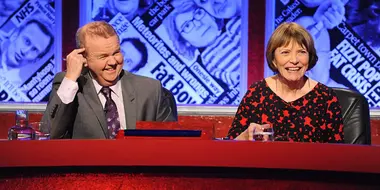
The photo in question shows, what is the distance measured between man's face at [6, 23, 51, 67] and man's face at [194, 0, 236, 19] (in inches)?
42.1

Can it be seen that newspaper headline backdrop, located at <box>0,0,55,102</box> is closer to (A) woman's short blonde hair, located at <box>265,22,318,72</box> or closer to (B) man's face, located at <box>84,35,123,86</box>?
(B) man's face, located at <box>84,35,123,86</box>

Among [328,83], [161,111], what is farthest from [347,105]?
[328,83]

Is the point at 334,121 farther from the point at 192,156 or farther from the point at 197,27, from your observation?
the point at 197,27

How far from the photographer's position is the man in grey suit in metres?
2.62

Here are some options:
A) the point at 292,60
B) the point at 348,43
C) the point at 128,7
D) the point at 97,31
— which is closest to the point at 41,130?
the point at 97,31

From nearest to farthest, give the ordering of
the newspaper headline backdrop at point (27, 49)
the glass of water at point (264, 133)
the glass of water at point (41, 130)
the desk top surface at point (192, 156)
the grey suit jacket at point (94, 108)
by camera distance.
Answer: the desk top surface at point (192, 156) → the glass of water at point (264, 133) → the glass of water at point (41, 130) → the grey suit jacket at point (94, 108) → the newspaper headline backdrop at point (27, 49)

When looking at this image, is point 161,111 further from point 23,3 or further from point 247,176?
point 23,3

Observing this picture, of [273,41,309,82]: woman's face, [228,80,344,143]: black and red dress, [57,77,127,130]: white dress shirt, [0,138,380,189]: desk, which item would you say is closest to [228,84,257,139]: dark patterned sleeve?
[228,80,344,143]: black and red dress

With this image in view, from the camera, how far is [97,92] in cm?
272

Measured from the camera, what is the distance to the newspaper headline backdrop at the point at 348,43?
4.30 meters

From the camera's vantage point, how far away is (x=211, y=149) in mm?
1412

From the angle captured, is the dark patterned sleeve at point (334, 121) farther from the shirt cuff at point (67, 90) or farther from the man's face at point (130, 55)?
the man's face at point (130, 55)

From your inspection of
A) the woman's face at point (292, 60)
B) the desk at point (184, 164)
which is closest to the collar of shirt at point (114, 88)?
the woman's face at point (292, 60)

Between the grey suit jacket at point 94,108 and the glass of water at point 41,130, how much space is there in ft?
0.06
